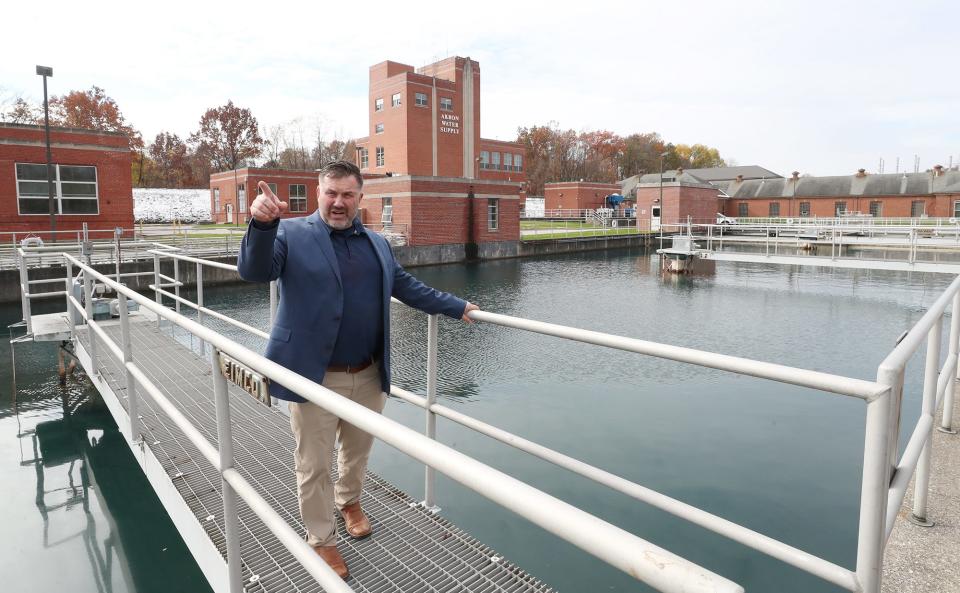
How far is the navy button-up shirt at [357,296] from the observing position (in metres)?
2.81

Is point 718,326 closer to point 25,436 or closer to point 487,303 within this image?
point 487,303

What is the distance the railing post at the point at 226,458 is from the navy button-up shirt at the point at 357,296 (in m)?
0.67

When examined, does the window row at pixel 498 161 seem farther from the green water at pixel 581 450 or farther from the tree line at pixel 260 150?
the green water at pixel 581 450

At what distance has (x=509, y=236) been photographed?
122 ft

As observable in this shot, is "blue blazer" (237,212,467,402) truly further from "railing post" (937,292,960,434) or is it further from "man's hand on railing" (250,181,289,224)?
"railing post" (937,292,960,434)

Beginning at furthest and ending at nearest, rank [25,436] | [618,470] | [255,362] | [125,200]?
[125,200] → [25,436] → [618,470] → [255,362]

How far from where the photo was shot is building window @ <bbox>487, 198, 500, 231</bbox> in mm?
36156

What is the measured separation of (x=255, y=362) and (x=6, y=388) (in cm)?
1038

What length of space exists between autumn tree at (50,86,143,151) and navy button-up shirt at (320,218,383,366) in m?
62.5

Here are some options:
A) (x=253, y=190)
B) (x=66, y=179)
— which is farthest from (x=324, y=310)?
(x=253, y=190)

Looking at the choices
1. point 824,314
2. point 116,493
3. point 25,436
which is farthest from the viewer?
point 824,314

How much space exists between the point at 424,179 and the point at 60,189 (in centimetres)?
1673

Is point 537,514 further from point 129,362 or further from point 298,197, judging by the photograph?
point 298,197

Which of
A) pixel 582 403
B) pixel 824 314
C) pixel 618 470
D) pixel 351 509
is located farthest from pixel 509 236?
pixel 351 509
